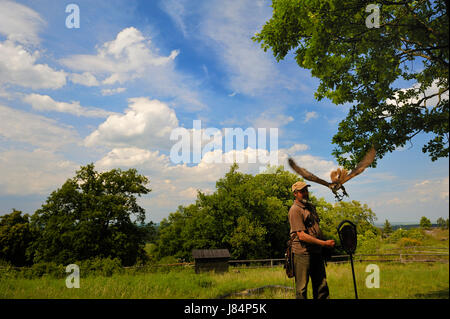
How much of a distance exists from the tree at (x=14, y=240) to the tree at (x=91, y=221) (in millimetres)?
4318

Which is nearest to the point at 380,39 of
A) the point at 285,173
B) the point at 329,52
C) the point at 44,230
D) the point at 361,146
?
the point at 329,52

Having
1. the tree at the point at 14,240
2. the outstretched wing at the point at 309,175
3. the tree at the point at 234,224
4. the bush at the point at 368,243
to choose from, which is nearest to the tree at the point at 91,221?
the tree at the point at 14,240

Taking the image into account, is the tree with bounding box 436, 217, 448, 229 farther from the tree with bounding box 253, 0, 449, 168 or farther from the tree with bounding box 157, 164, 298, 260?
the tree with bounding box 157, 164, 298, 260

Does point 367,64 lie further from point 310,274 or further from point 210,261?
point 210,261

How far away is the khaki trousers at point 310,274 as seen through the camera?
13.5ft

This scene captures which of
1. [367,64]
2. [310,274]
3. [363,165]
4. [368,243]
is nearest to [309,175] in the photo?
[363,165]

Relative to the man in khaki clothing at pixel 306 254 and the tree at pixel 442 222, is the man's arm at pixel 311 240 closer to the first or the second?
the man in khaki clothing at pixel 306 254

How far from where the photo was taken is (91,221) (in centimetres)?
3106

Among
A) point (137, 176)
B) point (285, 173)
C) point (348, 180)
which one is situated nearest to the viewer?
point (348, 180)

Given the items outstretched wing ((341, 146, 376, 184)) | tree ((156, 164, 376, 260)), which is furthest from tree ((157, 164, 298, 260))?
outstretched wing ((341, 146, 376, 184))

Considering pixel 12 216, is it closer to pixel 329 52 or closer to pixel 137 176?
pixel 137 176
